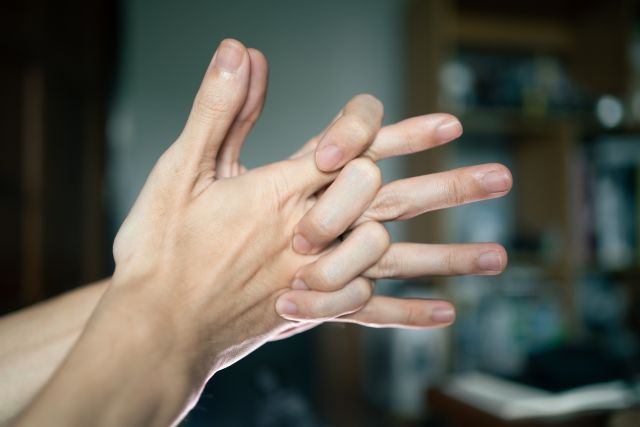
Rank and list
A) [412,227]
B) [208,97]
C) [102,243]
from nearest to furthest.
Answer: [208,97]
[102,243]
[412,227]

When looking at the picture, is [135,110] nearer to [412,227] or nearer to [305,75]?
[305,75]

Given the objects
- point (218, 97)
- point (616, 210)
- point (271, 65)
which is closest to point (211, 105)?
point (218, 97)

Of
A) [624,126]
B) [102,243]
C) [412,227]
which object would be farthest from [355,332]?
[624,126]

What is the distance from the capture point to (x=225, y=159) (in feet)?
2.20

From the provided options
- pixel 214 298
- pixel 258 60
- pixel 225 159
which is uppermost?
pixel 258 60

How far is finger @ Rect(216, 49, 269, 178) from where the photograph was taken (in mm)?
609

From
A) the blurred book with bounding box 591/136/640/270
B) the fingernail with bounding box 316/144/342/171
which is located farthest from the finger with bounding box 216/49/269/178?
the blurred book with bounding box 591/136/640/270

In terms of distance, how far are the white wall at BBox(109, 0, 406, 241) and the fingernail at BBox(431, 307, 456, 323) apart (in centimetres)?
149

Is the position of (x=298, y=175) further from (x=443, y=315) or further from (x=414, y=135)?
(x=443, y=315)

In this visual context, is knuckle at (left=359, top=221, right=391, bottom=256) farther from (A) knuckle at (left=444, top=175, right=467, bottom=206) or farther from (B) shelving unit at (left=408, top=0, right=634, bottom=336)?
(B) shelving unit at (left=408, top=0, right=634, bottom=336)

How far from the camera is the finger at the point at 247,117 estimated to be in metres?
0.61

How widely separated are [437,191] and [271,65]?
1634mm

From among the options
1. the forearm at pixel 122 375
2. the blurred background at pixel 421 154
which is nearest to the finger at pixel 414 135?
the forearm at pixel 122 375

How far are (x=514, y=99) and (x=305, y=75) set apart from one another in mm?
836
